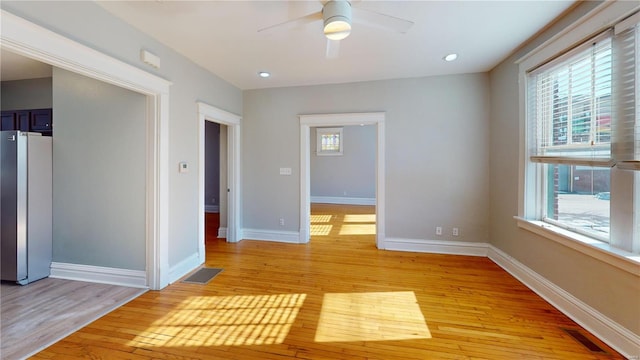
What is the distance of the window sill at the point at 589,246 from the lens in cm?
176

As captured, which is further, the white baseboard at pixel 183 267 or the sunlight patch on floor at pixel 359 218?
the sunlight patch on floor at pixel 359 218

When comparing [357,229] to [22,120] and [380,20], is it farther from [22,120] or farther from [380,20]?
[22,120]

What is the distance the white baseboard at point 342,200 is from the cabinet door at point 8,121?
7.14m

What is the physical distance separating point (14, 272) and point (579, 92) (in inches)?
228

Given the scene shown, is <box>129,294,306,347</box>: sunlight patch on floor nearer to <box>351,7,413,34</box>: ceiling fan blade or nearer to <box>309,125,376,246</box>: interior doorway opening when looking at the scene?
<box>351,7,413,34</box>: ceiling fan blade

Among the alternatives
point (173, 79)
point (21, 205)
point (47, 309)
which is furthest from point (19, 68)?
point (47, 309)

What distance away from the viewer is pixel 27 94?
13.3ft

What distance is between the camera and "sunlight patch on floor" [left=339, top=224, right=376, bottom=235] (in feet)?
17.1

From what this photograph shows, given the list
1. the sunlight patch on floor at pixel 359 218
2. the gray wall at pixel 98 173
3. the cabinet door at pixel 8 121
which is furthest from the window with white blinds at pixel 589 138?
the cabinet door at pixel 8 121

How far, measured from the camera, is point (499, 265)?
346 cm

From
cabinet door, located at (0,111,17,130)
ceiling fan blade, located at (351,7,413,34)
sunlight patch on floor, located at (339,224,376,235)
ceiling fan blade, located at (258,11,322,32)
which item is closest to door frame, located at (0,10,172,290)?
ceiling fan blade, located at (258,11,322,32)

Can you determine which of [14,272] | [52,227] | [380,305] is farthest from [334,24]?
[14,272]

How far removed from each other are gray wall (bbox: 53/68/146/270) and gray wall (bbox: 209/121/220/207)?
4.49 meters

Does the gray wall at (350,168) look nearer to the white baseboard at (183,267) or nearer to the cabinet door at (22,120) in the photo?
the white baseboard at (183,267)
